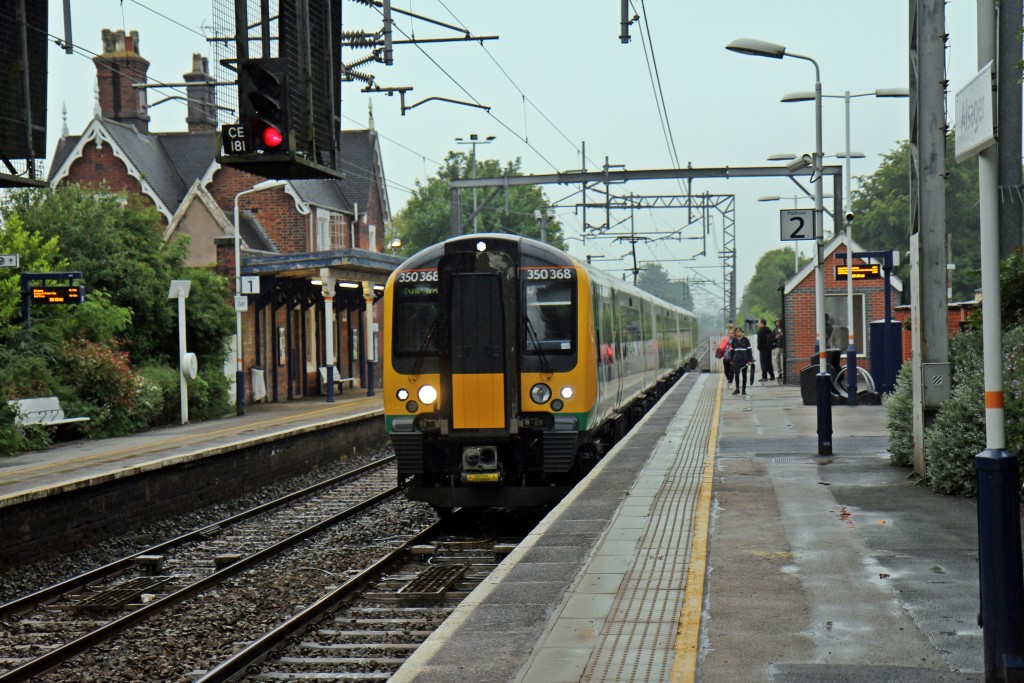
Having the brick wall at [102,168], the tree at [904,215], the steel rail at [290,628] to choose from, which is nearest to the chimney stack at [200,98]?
the brick wall at [102,168]

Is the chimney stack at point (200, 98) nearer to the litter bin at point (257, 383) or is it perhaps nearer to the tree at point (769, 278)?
the litter bin at point (257, 383)

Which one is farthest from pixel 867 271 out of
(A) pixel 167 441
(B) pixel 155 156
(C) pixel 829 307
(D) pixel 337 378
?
(B) pixel 155 156

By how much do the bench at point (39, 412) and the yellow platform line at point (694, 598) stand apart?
12.1 meters

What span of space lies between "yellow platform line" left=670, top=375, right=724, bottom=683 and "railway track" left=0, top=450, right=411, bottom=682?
349cm

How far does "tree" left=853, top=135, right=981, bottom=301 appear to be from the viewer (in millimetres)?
59688

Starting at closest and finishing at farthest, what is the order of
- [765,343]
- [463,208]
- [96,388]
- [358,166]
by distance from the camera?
1. [96,388]
2. [765,343]
3. [358,166]
4. [463,208]

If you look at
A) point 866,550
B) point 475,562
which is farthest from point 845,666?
point 475,562

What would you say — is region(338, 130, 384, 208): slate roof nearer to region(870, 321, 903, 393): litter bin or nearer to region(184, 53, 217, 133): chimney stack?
region(184, 53, 217, 133): chimney stack

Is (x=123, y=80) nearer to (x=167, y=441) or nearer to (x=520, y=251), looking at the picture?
(x=167, y=441)

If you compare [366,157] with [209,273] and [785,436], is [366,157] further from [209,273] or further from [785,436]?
[785,436]

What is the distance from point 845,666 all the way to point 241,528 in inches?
409

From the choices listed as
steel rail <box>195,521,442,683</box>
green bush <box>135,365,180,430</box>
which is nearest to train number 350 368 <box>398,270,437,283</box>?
steel rail <box>195,521,442,683</box>

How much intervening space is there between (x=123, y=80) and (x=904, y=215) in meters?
38.1

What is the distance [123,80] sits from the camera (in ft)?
137
